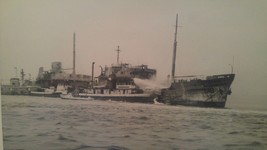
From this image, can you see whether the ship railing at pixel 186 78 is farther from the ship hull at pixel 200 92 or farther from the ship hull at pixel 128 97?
the ship hull at pixel 128 97

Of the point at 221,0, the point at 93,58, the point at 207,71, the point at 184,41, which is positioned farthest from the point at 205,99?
the point at 93,58

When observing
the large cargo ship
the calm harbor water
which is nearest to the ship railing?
the large cargo ship

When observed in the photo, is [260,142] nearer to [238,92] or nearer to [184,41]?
[238,92]

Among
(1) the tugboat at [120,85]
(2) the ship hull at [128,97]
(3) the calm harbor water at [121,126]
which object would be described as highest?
(1) the tugboat at [120,85]

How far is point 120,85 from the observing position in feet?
5.60

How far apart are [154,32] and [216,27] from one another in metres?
0.25

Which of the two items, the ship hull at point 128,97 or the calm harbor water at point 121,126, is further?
the ship hull at point 128,97

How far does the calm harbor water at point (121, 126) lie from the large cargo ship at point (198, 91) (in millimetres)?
31

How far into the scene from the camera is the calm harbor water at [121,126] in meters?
1.52

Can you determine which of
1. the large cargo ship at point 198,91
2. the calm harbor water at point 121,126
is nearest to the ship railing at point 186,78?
the large cargo ship at point 198,91

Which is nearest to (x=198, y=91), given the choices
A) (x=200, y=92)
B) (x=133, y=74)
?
(x=200, y=92)

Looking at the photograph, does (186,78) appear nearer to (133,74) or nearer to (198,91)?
(198,91)

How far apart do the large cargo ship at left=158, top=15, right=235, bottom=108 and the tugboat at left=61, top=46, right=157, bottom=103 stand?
0.25 ft

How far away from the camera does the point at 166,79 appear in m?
1.62
